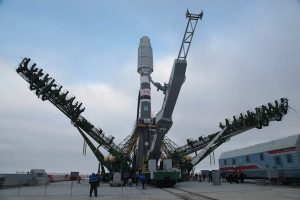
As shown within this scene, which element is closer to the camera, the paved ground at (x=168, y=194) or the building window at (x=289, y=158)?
the paved ground at (x=168, y=194)

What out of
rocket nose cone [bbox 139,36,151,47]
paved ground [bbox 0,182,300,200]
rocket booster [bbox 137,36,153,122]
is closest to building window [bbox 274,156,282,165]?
paved ground [bbox 0,182,300,200]

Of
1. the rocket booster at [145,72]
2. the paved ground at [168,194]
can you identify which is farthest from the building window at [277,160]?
the rocket booster at [145,72]

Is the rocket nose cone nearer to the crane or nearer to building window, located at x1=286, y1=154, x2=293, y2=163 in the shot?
the crane

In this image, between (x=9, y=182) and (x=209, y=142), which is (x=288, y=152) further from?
(x=9, y=182)

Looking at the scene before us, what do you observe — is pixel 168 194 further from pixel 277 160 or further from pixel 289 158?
pixel 277 160

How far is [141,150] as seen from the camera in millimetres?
43219

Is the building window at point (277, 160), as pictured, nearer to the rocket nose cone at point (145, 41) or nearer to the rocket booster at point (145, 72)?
the rocket booster at point (145, 72)

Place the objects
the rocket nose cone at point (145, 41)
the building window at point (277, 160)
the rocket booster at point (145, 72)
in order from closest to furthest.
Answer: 1. the building window at point (277, 160)
2. the rocket booster at point (145, 72)
3. the rocket nose cone at point (145, 41)

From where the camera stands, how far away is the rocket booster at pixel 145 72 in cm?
4684

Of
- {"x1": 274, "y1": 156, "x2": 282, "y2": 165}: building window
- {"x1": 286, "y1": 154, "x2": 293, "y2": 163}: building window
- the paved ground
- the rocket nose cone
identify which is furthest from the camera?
the rocket nose cone

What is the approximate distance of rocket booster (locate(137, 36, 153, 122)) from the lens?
46.8 metres

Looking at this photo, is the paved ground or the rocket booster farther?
the rocket booster

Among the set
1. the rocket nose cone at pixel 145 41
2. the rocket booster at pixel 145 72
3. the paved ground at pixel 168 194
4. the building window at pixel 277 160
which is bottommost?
the paved ground at pixel 168 194

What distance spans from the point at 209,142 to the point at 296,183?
1674 centimetres
